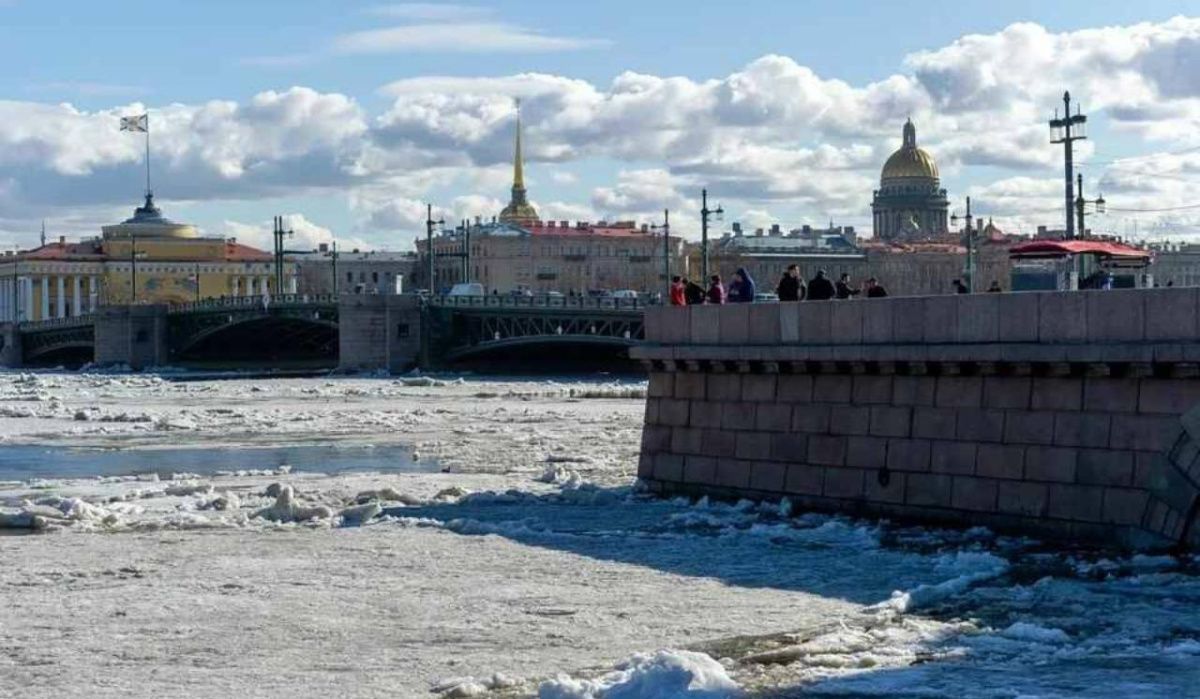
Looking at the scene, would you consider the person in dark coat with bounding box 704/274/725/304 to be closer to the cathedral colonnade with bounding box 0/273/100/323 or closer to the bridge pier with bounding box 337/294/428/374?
the bridge pier with bounding box 337/294/428/374

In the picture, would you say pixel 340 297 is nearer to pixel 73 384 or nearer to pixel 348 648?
pixel 73 384

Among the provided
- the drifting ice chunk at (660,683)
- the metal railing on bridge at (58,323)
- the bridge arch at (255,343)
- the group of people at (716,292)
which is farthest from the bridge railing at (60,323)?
the drifting ice chunk at (660,683)

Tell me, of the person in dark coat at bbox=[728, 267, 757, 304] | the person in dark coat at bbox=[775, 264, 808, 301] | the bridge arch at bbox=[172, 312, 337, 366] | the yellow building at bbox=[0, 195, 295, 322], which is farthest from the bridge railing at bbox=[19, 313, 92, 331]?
the person in dark coat at bbox=[775, 264, 808, 301]

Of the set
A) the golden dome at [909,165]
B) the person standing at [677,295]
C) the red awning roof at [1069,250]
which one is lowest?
the person standing at [677,295]

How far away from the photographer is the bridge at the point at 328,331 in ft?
243

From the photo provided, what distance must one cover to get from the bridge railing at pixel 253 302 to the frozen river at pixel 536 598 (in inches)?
2289

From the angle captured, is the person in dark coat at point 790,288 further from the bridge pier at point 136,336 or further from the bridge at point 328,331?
the bridge pier at point 136,336

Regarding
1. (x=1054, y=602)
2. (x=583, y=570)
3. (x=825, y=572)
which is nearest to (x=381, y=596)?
(x=583, y=570)

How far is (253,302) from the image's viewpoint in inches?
3612

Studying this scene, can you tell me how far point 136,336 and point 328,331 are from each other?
27.8 ft

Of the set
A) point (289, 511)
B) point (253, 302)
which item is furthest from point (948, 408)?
point (253, 302)

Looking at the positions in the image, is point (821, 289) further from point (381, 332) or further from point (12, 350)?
point (12, 350)

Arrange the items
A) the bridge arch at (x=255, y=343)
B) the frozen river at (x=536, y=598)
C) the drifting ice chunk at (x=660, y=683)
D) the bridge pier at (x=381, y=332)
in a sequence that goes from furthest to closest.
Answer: the bridge arch at (x=255, y=343), the bridge pier at (x=381, y=332), the frozen river at (x=536, y=598), the drifting ice chunk at (x=660, y=683)

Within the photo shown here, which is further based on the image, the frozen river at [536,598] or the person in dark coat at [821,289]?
the person in dark coat at [821,289]
